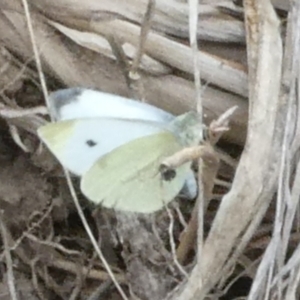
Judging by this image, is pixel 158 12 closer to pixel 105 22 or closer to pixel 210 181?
pixel 105 22

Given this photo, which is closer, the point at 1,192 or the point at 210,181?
the point at 210,181

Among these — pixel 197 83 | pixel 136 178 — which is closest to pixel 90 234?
pixel 136 178

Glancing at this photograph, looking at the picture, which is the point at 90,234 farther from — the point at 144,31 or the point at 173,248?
the point at 144,31

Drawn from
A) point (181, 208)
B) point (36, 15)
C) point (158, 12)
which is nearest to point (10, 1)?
point (36, 15)

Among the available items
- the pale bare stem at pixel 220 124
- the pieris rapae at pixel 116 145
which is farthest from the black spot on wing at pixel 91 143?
the pale bare stem at pixel 220 124

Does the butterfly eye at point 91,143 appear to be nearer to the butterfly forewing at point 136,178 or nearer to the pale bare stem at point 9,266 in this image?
the butterfly forewing at point 136,178

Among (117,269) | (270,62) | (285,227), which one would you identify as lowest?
(117,269)

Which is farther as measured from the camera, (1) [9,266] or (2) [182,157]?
(1) [9,266]
